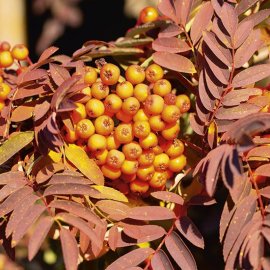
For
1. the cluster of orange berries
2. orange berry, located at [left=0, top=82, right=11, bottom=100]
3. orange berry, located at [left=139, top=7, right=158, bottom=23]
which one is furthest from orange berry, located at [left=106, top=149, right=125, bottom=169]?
orange berry, located at [left=139, top=7, right=158, bottom=23]

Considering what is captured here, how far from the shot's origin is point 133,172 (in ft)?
2.87

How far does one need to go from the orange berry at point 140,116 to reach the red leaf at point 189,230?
0.54 feet

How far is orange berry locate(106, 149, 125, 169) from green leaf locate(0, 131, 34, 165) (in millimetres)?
126

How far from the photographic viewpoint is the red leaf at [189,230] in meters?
0.82

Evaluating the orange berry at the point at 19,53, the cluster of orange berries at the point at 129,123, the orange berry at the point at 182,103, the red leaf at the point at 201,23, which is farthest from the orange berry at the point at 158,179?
the orange berry at the point at 19,53

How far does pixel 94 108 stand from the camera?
85cm

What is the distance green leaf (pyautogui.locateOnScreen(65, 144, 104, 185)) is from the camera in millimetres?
858

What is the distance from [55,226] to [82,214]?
0.63 feet

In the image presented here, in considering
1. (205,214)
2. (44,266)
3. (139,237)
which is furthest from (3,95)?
(205,214)

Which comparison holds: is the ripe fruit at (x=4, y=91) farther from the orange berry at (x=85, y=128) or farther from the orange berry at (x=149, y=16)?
the orange berry at (x=149, y=16)

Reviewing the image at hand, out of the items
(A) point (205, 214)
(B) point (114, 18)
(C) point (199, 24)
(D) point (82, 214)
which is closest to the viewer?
(D) point (82, 214)

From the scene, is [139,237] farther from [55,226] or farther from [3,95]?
[3,95]

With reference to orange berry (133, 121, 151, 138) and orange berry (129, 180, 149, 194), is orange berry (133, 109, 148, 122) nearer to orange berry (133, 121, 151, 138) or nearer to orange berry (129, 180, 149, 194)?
orange berry (133, 121, 151, 138)

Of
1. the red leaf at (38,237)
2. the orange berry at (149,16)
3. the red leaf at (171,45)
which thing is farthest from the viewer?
the orange berry at (149,16)
